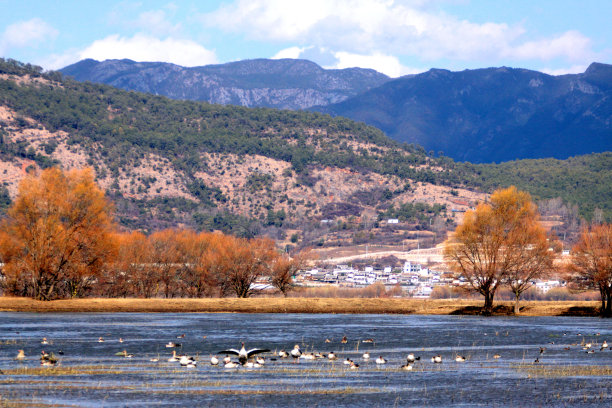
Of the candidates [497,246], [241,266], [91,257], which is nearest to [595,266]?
[497,246]

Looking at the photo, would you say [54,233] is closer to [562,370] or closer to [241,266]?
[241,266]

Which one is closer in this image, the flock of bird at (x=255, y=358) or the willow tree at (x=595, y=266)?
the flock of bird at (x=255, y=358)

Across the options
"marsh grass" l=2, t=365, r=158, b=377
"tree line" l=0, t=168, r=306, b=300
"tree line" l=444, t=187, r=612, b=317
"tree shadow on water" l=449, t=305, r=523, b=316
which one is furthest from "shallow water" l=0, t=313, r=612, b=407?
"tree shadow on water" l=449, t=305, r=523, b=316

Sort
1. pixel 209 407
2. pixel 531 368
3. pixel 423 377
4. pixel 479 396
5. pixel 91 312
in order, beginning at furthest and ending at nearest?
pixel 91 312 → pixel 531 368 → pixel 423 377 → pixel 479 396 → pixel 209 407

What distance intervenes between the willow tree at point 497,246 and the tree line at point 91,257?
26.8 m

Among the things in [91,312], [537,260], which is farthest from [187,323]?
[537,260]

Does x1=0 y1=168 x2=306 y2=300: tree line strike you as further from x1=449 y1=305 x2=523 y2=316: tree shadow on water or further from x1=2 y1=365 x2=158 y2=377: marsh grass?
x1=2 y1=365 x2=158 y2=377: marsh grass

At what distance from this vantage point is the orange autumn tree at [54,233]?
3499 inches

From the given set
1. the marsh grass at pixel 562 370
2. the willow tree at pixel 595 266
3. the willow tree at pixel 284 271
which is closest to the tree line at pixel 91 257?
the willow tree at pixel 284 271

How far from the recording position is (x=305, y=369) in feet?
146

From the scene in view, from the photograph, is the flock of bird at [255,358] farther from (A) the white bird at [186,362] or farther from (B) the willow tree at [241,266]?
(B) the willow tree at [241,266]

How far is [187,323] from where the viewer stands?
7812cm

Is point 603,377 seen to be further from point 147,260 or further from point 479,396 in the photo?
point 147,260

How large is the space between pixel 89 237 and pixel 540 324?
149ft
